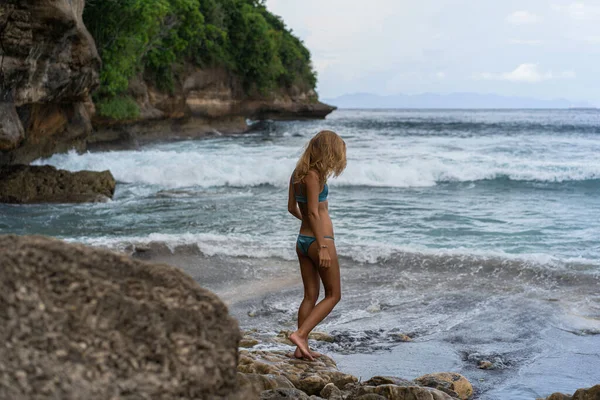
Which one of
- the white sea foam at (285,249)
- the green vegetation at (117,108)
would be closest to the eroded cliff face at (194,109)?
the green vegetation at (117,108)

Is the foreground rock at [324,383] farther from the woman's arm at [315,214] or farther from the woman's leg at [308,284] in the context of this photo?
the woman's arm at [315,214]

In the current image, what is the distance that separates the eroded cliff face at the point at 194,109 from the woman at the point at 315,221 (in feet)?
62.1

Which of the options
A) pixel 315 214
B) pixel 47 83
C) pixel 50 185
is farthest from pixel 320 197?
pixel 50 185

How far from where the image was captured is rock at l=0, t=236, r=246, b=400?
182 cm

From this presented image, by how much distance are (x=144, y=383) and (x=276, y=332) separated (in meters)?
3.91

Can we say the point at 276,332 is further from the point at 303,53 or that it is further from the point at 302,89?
the point at 303,53

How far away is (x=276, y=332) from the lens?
575 centimetres

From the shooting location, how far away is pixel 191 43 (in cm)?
3441

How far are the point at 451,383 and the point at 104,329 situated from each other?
2.86 metres

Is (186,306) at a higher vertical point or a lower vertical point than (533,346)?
higher

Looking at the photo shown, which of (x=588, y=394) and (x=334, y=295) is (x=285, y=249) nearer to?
(x=334, y=295)

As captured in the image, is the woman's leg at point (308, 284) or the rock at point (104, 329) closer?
the rock at point (104, 329)

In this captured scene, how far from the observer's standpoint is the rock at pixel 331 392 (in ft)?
12.4

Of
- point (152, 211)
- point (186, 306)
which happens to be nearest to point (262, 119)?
point (152, 211)
